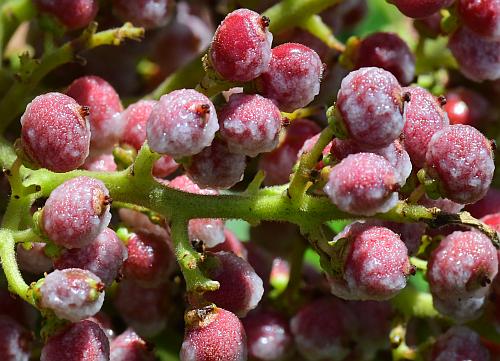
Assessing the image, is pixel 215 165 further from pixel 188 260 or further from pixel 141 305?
pixel 141 305

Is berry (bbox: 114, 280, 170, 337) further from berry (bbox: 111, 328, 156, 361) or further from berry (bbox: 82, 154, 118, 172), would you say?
berry (bbox: 82, 154, 118, 172)

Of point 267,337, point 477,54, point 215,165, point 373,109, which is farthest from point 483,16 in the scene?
point 267,337

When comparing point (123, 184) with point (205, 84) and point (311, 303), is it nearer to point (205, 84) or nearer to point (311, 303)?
point (205, 84)

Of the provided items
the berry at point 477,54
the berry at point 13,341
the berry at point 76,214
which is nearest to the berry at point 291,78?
the berry at point 76,214

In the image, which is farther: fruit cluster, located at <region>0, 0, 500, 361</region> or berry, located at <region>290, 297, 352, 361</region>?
berry, located at <region>290, 297, 352, 361</region>

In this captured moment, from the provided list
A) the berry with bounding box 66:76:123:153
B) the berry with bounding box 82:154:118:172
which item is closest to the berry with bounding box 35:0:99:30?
the berry with bounding box 66:76:123:153

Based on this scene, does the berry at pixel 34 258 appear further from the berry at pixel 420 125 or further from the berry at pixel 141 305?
the berry at pixel 420 125

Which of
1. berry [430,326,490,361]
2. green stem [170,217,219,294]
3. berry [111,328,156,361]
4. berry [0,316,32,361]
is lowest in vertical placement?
berry [430,326,490,361]

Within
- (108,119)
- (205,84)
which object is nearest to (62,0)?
(108,119)
